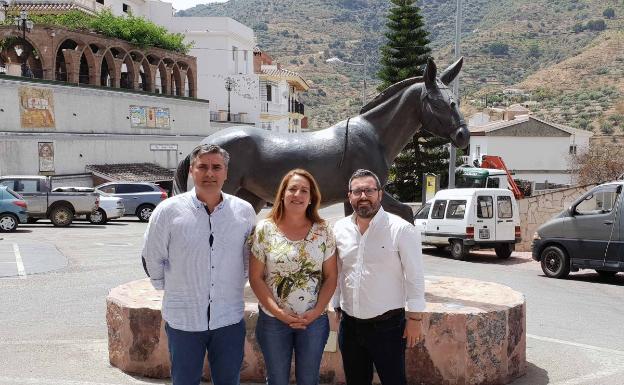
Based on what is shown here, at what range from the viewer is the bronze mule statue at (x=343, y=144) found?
6.82 m

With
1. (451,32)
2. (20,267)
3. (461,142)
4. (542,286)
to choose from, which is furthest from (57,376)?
→ (451,32)

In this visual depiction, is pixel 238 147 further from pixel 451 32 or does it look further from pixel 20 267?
pixel 451 32

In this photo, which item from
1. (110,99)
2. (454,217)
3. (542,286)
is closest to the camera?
(542,286)

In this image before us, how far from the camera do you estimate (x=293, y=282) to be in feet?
13.4

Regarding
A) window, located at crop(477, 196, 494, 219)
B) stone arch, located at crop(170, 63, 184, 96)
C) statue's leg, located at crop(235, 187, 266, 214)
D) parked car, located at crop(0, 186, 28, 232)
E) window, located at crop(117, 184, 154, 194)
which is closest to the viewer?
statue's leg, located at crop(235, 187, 266, 214)

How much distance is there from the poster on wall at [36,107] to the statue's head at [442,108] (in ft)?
87.9

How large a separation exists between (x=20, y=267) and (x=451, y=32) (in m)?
111

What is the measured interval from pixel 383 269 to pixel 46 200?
71.7 ft

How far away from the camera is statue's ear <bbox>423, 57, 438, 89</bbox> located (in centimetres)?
670

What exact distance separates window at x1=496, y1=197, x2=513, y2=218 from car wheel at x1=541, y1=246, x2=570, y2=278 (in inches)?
128

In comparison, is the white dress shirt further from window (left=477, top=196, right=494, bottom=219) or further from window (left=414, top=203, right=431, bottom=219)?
window (left=414, top=203, right=431, bottom=219)

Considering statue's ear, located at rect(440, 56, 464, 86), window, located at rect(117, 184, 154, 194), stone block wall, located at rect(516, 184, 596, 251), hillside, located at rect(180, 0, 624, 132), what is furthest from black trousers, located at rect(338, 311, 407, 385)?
hillside, located at rect(180, 0, 624, 132)

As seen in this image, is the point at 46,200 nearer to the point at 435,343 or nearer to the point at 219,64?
the point at 435,343

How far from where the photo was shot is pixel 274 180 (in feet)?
22.8
